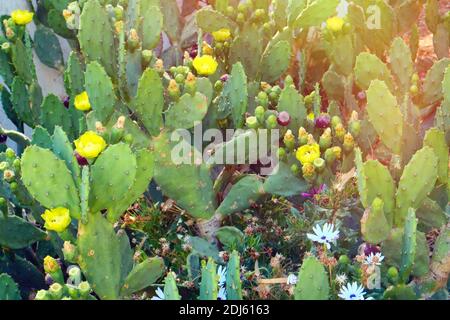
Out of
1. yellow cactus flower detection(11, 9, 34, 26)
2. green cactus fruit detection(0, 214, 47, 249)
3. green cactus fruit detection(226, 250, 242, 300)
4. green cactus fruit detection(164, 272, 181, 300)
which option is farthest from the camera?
yellow cactus flower detection(11, 9, 34, 26)

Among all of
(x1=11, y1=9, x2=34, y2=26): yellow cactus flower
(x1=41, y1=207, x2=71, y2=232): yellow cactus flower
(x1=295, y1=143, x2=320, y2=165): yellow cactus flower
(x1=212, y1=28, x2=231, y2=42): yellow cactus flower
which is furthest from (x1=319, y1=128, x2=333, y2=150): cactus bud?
(x1=11, y1=9, x2=34, y2=26): yellow cactus flower

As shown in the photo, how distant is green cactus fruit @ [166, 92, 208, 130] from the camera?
2.57 m

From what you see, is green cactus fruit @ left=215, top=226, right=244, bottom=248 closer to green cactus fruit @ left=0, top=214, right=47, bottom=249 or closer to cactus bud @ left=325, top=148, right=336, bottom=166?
cactus bud @ left=325, top=148, right=336, bottom=166

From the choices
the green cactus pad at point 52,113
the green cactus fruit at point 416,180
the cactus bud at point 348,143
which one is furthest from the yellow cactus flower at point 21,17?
the green cactus fruit at point 416,180

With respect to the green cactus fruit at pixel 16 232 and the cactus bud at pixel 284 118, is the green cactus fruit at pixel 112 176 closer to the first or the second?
the green cactus fruit at pixel 16 232

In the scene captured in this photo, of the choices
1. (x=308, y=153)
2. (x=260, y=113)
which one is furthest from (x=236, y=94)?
(x=308, y=153)

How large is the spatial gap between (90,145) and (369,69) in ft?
3.65

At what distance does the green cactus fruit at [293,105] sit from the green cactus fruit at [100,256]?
761 millimetres

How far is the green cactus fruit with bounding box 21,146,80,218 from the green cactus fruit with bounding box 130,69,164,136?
45 centimetres

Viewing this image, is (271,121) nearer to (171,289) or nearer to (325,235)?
(325,235)

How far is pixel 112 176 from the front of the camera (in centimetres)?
218

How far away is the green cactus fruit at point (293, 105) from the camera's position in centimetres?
261
